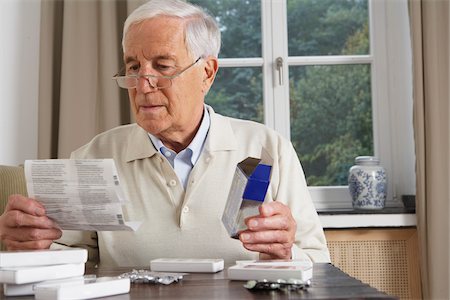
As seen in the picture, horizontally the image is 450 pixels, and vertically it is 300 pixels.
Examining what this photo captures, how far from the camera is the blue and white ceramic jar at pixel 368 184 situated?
3039 millimetres

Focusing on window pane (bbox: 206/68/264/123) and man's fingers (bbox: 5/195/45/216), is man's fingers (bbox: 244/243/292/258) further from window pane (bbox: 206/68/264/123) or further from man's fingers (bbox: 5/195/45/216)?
window pane (bbox: 206/68/264/123)

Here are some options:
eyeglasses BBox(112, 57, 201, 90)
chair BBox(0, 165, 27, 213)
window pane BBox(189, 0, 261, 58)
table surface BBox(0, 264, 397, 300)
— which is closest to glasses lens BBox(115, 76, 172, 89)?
eyeglasses BBox(112, 57, 201, 90)

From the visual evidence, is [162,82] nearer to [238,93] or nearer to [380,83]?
[238,93]

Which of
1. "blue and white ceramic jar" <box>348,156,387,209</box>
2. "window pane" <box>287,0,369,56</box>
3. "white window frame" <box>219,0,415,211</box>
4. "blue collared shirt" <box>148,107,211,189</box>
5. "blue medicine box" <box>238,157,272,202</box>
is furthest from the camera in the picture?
"window pane" <box>287,0,369,56</box>

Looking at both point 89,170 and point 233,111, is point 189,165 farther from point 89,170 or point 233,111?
point 233,111

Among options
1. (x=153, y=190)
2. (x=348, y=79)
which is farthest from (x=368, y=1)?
(x=153, y=190)

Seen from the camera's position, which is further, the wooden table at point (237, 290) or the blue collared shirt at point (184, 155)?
the blue collared shirt at point (184, 155)

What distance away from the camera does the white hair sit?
1.91 meters

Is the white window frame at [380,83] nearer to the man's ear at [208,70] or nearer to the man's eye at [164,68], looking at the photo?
the man's ear at [208,70]

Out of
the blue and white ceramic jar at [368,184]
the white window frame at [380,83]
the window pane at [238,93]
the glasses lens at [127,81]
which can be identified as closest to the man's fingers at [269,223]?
the glasses lens at [127,81]

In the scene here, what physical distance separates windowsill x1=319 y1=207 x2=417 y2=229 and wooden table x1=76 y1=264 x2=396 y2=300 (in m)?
1.60

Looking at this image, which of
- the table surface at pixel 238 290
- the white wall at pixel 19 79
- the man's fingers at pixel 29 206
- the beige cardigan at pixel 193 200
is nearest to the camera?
the table surface at pixel 238 290

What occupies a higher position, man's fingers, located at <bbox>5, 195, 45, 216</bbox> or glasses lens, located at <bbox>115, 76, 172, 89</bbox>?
glasses lens, located at <bbox>115, 76, 172, 89</bbox>

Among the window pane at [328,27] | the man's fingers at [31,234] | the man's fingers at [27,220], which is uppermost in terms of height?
the window pane at [328,27]
